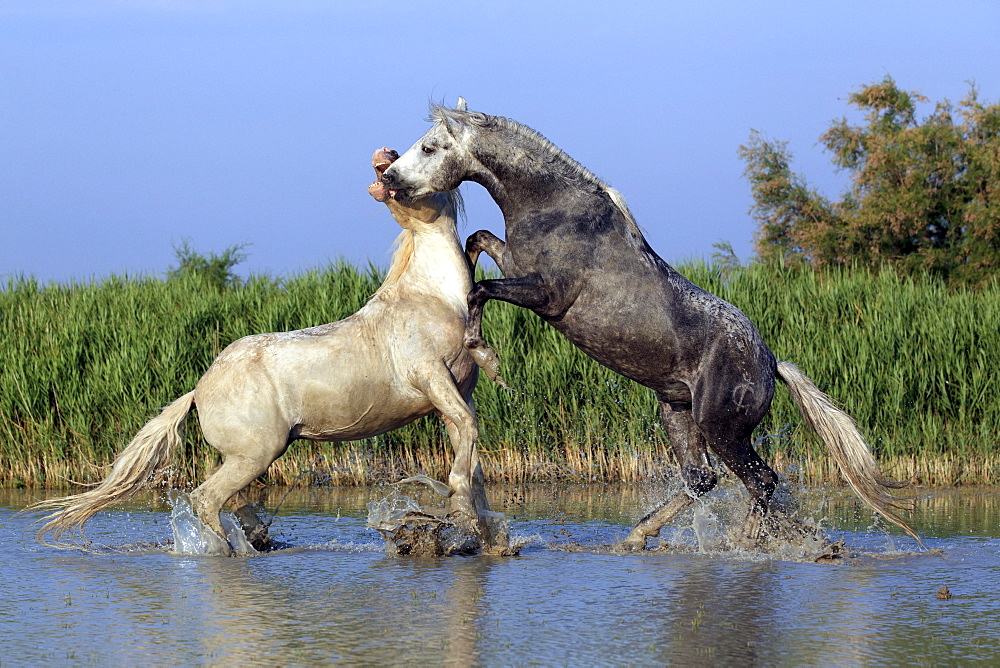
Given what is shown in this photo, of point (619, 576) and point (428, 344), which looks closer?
point (619, 576)

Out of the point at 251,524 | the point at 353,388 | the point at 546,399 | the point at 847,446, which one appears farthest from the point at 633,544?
the point at 546,399

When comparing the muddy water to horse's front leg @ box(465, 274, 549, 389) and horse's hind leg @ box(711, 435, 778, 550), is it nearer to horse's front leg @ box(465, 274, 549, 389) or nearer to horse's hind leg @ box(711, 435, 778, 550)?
horse's hind leg @ box(711, 435, 778, 550)

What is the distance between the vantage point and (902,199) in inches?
936

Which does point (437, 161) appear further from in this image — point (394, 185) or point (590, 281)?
point (590, 281)

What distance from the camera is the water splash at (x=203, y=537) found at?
6.64 metres

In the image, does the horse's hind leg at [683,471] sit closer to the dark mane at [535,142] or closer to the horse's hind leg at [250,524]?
the dark mane at [535,142]

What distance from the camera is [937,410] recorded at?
36.3 feet

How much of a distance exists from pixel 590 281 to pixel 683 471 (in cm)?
148

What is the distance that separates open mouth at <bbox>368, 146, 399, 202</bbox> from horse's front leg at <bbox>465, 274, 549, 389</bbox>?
0.88 metres

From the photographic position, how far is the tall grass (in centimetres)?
1091

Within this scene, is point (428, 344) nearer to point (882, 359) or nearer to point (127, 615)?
point (127, 615)

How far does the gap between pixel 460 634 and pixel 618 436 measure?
6.71m

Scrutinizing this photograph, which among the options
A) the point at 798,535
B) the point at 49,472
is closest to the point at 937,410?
the point at 798,535

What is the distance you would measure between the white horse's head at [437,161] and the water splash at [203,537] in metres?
2.27
